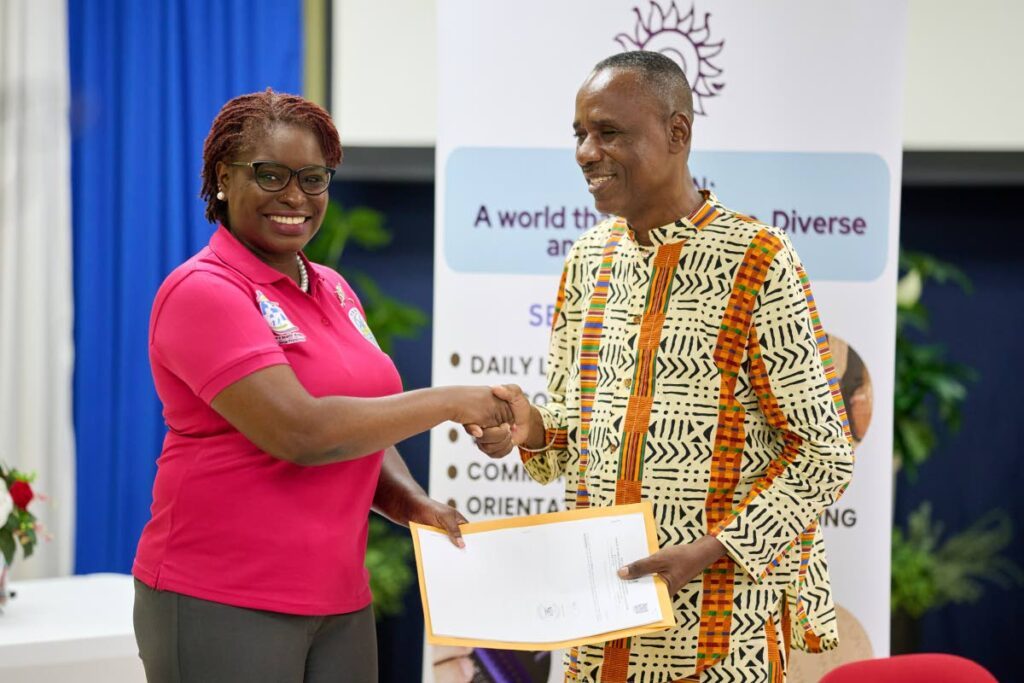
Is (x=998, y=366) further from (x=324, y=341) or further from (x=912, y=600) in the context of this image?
(x=324, y=341)

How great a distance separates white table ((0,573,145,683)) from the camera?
10.2ft

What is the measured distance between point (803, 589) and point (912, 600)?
304cm

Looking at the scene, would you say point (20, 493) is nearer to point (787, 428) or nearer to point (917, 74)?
point (787, 428)

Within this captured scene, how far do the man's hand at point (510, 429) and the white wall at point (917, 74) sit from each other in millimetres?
2739

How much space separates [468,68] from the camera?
3.58 meters

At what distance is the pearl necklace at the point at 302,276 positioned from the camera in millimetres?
2275

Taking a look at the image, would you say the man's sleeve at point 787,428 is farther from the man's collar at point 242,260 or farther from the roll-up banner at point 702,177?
the roll-up banner at point 702,177

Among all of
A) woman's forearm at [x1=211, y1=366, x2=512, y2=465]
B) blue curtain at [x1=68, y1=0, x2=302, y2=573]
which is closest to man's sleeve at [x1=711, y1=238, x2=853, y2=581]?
woman's forearm at [x1=211, y1=366, x2=512, y2=465]

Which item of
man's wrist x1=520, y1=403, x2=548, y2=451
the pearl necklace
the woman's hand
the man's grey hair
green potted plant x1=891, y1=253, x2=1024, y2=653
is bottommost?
green potted plant x1=891, y1=253, x2=1024, y2=653

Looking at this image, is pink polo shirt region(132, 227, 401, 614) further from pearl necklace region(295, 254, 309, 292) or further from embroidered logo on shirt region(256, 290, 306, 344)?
pearl necklace region(295, 254, 309, 292)

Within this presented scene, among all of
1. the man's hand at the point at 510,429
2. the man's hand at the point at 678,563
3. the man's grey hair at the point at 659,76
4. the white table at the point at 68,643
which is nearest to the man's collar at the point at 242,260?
the man's hand at the point at 510,429

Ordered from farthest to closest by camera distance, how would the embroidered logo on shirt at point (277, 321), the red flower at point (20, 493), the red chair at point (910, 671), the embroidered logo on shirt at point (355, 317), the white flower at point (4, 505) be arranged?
1. the red flower at point (20, 493)
2. the white flower at point (4, 505)
3. the embroidered logo on shirt at point (355, 317)
4. the red chair at point (910, 671)
5. the embroidered logo on shirt at point (277, 321)

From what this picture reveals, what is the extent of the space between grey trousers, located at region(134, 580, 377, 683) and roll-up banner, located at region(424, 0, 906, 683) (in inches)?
61.9

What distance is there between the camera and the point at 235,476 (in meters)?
2.04
